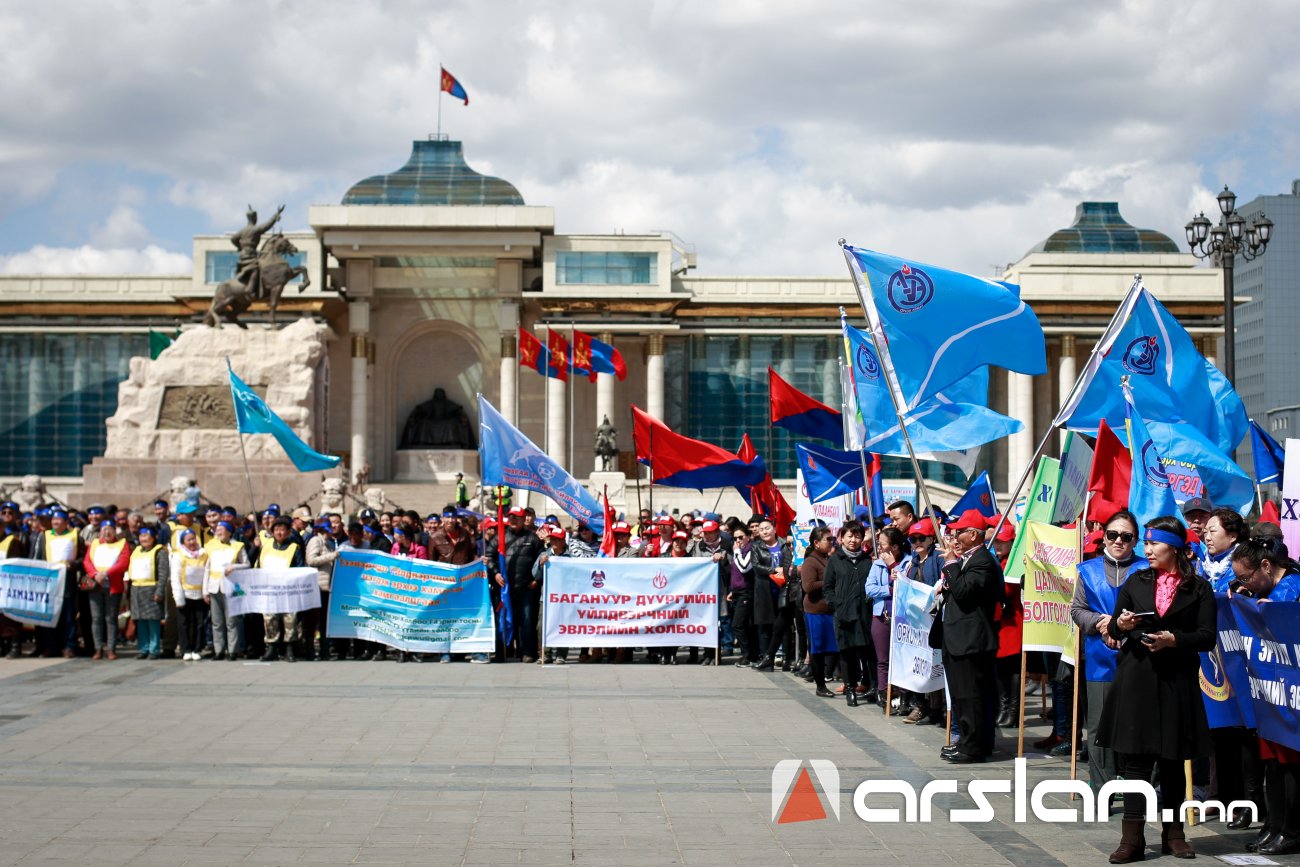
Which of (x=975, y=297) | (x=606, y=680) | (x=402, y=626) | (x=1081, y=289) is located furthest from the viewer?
(x=1081, y=289)

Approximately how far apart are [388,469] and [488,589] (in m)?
42.2

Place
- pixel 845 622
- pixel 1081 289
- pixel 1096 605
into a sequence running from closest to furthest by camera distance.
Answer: pixel 1096 605 → pixel 845 622 → pixel 1081 289

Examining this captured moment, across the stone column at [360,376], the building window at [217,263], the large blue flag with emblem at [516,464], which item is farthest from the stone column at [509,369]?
the large blue flag with emblem at [516,464]

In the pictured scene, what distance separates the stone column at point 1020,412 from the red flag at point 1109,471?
158ft

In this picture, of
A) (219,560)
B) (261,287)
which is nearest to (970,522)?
(219,560)

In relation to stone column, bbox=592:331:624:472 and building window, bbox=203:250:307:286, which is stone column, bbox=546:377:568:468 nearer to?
stone column, bbox=592:331:624:472

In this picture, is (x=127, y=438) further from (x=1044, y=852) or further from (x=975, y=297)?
(x=1044, y=852)

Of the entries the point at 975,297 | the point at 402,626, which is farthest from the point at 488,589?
the point at 975,297

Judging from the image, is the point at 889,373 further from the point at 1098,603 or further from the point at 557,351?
the point at 557,351

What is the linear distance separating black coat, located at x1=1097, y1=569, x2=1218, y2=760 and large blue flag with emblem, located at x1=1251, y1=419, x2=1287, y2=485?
7.63 metres

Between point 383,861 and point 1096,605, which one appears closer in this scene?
point 383,861

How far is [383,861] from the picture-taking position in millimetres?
7598

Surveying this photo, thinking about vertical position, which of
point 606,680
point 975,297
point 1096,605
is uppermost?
point 975,297

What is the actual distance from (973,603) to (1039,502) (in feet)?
8.16
